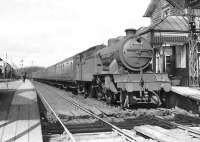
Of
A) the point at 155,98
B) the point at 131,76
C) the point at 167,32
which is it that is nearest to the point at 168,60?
the point at 167,32

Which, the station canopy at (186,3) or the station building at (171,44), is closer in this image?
the station canopy at (186,3)

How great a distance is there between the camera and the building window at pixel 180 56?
23000 mm

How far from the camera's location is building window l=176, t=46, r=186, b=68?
75.5 feet

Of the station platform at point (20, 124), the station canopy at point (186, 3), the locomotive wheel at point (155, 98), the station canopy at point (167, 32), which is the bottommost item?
the station platform at point (20, 124)

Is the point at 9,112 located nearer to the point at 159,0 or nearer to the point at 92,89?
the point at 92,89

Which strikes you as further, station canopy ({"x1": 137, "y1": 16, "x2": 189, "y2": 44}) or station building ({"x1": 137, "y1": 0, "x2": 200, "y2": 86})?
station canopy ({"x1": 137, "y1": 16, "x2": 189, "y2": 44})

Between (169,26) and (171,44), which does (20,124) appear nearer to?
(171,44)

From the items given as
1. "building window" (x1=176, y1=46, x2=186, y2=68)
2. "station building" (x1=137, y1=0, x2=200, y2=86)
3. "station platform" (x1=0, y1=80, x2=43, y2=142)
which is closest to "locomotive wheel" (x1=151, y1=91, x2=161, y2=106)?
"station platform" (x1=0, y1=80, x2=43, y2=142)

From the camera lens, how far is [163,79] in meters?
12.6

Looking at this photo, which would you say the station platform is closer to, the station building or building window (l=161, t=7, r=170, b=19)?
the station building

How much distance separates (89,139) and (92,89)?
384 inches

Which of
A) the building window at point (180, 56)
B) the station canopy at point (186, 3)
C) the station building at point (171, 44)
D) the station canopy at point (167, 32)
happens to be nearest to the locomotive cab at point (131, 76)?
the station canopy at point (186, 3)

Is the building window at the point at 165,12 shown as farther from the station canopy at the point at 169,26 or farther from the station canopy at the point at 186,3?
the station canopy at the point at 186,3

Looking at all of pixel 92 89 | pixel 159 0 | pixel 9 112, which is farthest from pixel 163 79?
pixel 159 0
